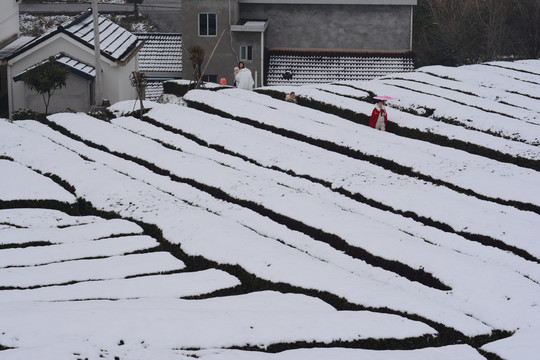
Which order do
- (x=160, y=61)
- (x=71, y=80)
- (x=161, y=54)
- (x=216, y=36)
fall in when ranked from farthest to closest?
(x=161, y=54)
(x=160, y=61)
(x=216, y=36)
(x=71, y=80)

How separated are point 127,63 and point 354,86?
1135 cm

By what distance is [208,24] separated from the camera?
48.2 metres

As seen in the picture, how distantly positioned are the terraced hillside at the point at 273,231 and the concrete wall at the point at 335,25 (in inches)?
692

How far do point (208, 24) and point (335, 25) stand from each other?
9.00 metres

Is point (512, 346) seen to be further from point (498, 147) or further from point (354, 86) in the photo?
point (354, 86)

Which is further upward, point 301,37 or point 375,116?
point 301,37

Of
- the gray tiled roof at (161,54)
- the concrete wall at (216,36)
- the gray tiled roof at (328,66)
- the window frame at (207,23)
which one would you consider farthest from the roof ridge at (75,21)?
the gray tiled roof at (328,66)

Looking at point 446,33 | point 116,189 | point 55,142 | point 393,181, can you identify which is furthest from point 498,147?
point 446,33

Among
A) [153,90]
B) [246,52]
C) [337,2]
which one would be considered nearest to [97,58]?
[246,52]

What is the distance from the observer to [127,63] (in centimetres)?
3597

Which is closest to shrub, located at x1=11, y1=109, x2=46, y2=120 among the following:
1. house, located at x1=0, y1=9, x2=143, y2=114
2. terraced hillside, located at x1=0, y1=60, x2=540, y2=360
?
terraced hillside, located at x1=0, y1=60, x2=540, y2=360

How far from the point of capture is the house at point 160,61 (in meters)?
51.3

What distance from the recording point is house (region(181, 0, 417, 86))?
47.9 m

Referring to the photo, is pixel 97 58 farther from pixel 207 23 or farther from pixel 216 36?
pixel 207 23
